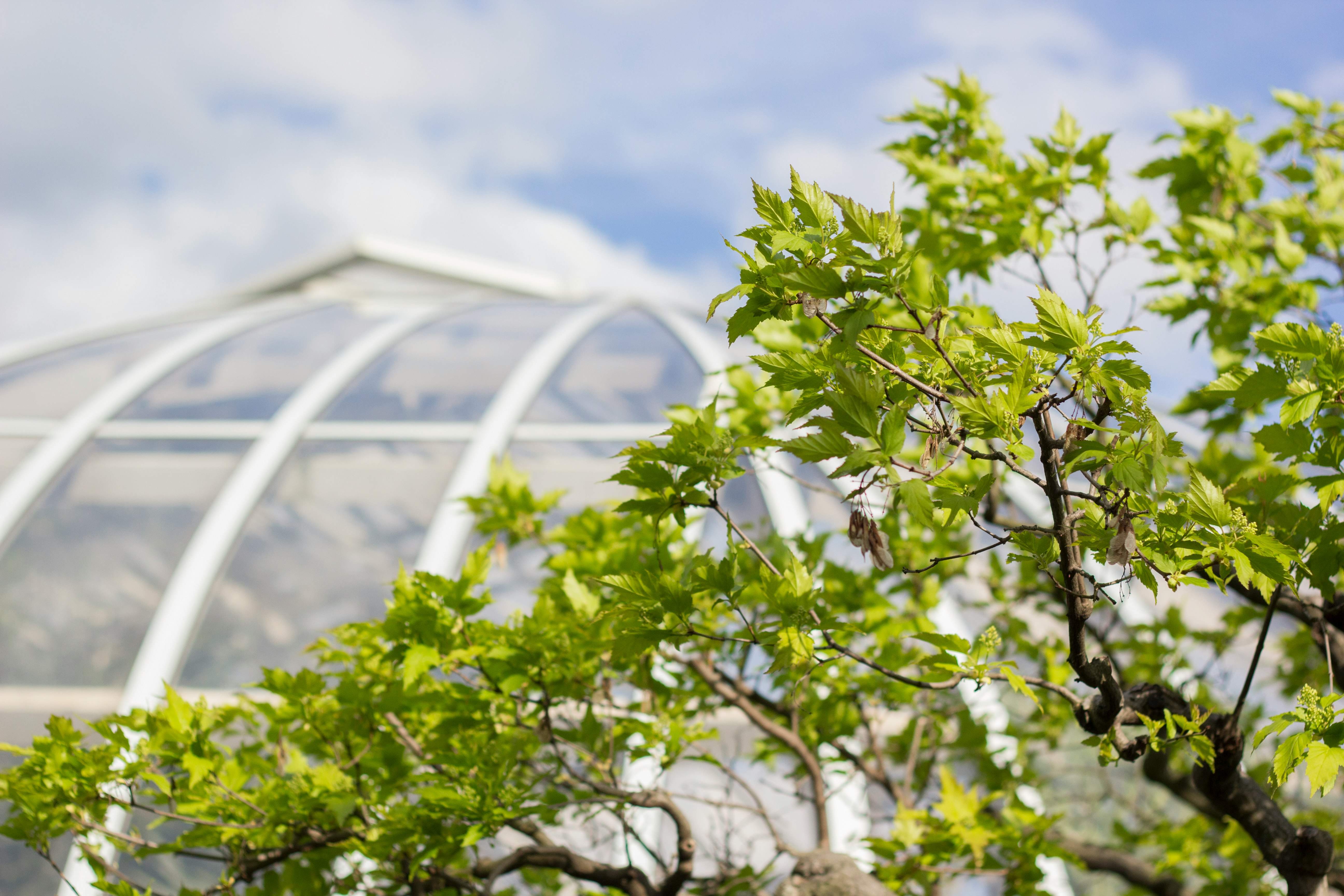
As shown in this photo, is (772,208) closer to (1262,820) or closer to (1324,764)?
(1324,764)

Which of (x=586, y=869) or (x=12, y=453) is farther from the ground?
(x=12, y=453)

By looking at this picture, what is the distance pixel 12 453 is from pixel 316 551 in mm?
2842

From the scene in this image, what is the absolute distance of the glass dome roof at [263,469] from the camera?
5.90 meters

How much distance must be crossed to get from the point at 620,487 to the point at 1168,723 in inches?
181

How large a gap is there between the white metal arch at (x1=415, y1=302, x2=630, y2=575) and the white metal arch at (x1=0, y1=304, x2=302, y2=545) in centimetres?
299

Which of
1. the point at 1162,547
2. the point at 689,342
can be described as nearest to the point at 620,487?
the point at 689,342

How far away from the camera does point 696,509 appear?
575 cm

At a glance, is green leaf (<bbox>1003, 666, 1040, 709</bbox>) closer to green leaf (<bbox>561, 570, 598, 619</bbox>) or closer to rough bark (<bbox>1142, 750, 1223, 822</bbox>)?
green leaf (<bbox>561, 570, 598, 619</bbox>)

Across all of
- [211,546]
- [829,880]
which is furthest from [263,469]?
[829,880]

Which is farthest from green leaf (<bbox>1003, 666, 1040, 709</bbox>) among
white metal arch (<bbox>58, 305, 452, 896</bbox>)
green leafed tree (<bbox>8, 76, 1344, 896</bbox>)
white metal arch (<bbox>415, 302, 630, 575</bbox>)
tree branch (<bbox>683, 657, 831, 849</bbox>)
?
white metal arch (<bbox>58, 305, 452, 896</bbox>)

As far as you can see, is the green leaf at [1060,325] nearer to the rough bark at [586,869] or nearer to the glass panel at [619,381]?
the rough bark at [586,869]

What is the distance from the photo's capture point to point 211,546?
6.30 metres

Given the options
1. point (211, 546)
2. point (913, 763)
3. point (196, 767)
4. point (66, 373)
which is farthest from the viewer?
point (66, 373)

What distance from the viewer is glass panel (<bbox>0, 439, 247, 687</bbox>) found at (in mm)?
5879
